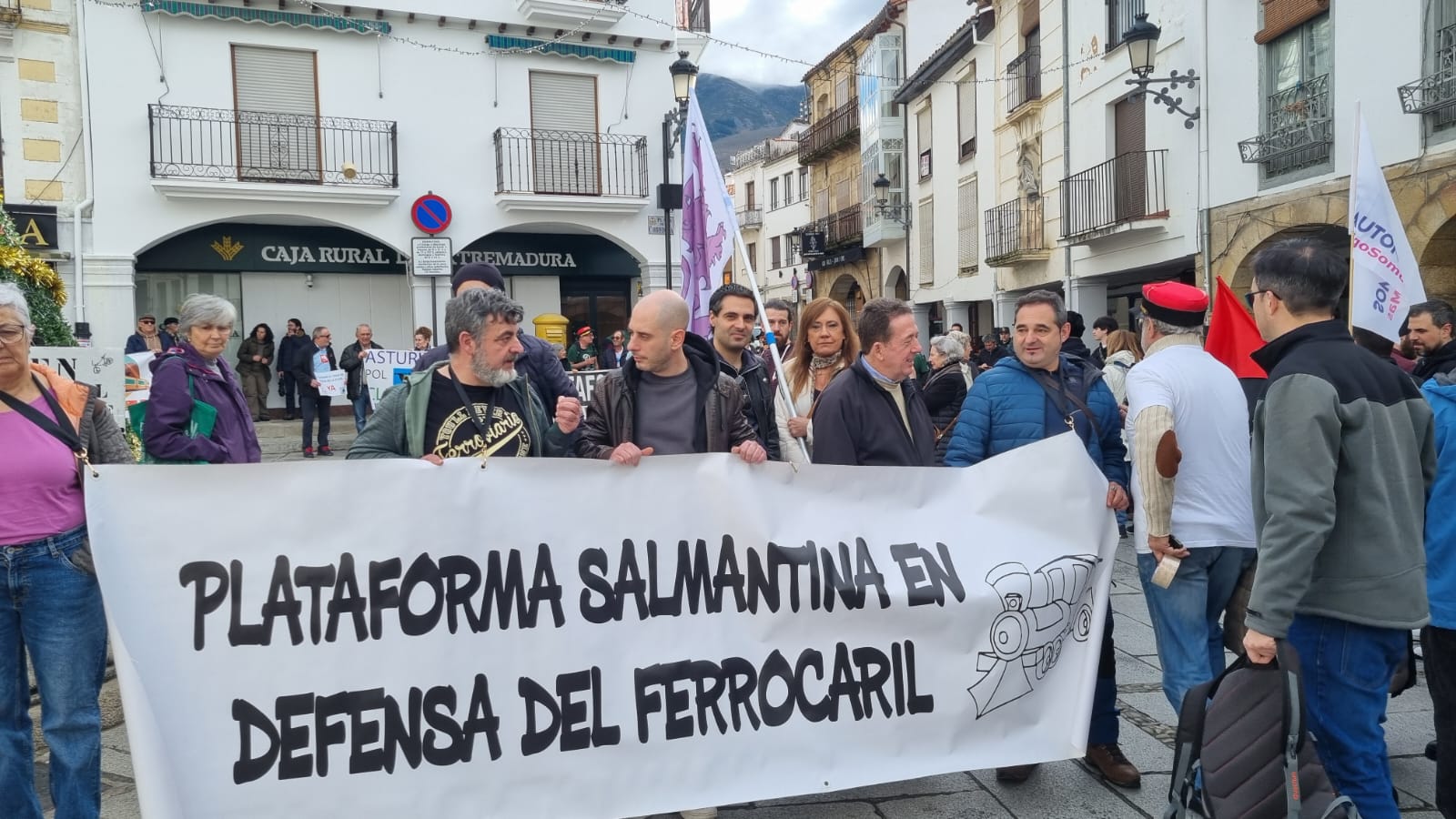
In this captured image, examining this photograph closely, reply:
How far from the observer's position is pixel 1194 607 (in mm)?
3490

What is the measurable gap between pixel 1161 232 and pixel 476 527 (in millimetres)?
15954

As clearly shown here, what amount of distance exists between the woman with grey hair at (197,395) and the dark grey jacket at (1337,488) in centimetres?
377

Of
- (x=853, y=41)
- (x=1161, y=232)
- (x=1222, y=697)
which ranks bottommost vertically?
(x=1222, y=697)

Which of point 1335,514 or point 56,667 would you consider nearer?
point 1335,514

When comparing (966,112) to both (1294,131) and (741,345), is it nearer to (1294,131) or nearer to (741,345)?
(1294,131)

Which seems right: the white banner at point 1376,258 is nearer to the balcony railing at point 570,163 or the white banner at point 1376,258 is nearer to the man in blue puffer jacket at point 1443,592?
the man in blue puffer jacket at point 1443,592

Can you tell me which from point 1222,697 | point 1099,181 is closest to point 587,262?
point 1099,181

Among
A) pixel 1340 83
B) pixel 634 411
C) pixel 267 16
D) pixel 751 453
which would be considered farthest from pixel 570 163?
pixel 751 453

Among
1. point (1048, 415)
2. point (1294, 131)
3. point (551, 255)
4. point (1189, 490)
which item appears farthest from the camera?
point (551, 255)

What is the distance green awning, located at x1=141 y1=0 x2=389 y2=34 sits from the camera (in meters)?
15.6

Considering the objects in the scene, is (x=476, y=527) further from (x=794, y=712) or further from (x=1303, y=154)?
(x=1303, y=154)

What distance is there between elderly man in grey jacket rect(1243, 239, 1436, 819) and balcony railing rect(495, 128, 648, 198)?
51.9ft

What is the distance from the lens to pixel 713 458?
3.48m

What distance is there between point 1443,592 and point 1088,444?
3.97 feet
